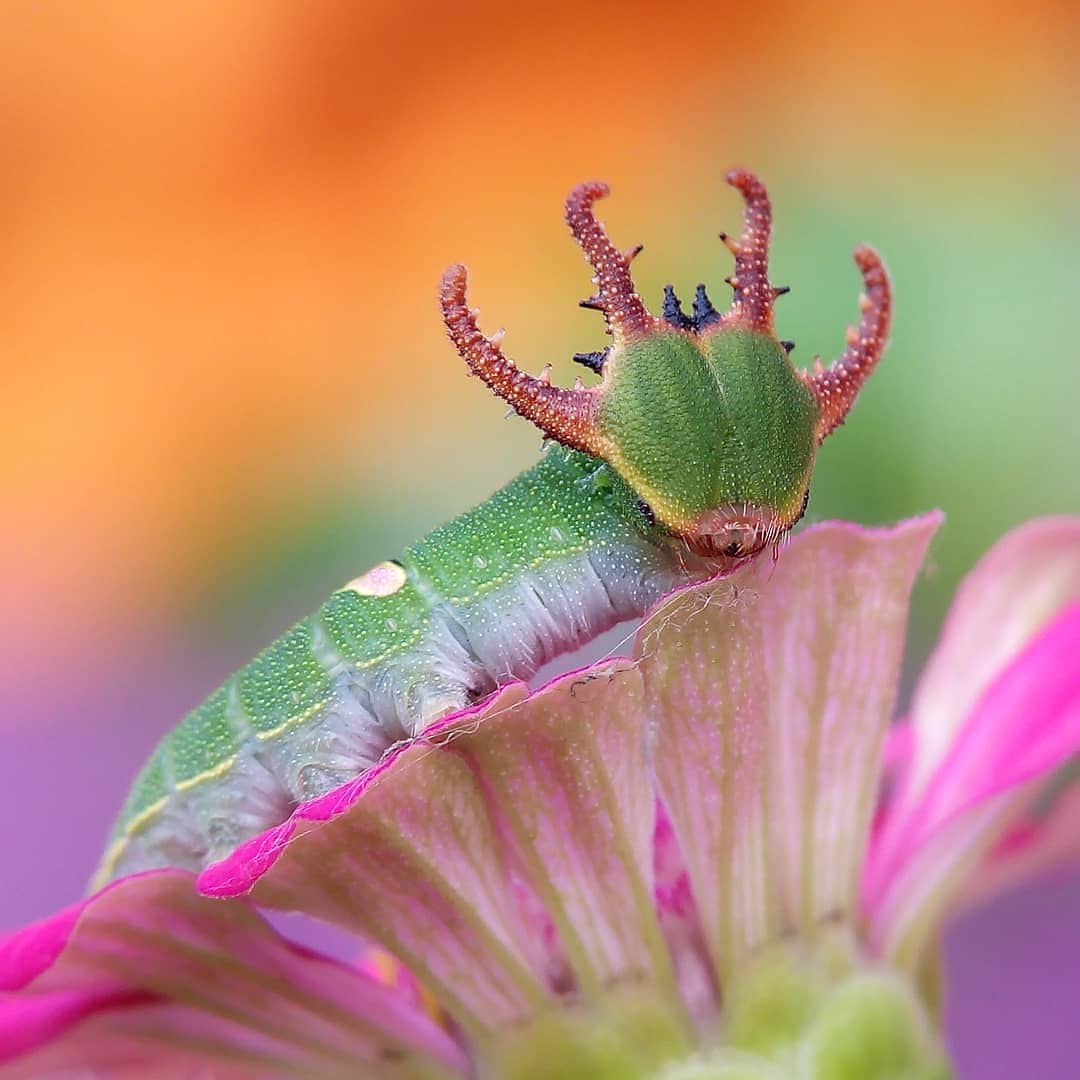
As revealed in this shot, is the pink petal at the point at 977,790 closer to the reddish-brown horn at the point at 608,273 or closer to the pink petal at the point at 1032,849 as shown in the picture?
the pink petal at the point at 1032,849

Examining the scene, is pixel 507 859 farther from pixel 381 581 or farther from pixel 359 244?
pixel 359 244

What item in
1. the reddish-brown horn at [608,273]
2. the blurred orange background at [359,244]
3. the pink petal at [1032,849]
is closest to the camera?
the reddish-brown horn at [608,273]

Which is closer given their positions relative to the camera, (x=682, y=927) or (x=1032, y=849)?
(x=682, y=927)

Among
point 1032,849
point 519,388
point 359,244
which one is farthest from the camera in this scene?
point 359,244

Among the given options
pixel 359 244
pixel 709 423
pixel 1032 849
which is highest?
pixel 359 244

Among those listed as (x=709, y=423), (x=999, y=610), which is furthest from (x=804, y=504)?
(x=999, y=610)

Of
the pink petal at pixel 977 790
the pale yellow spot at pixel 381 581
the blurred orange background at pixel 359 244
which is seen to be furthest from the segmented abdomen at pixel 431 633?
the blurred orange background at pixel 359 244

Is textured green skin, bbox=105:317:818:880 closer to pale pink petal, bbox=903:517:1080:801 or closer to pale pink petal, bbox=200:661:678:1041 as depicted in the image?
pale pink petal, bbox=200:661:678:1041
